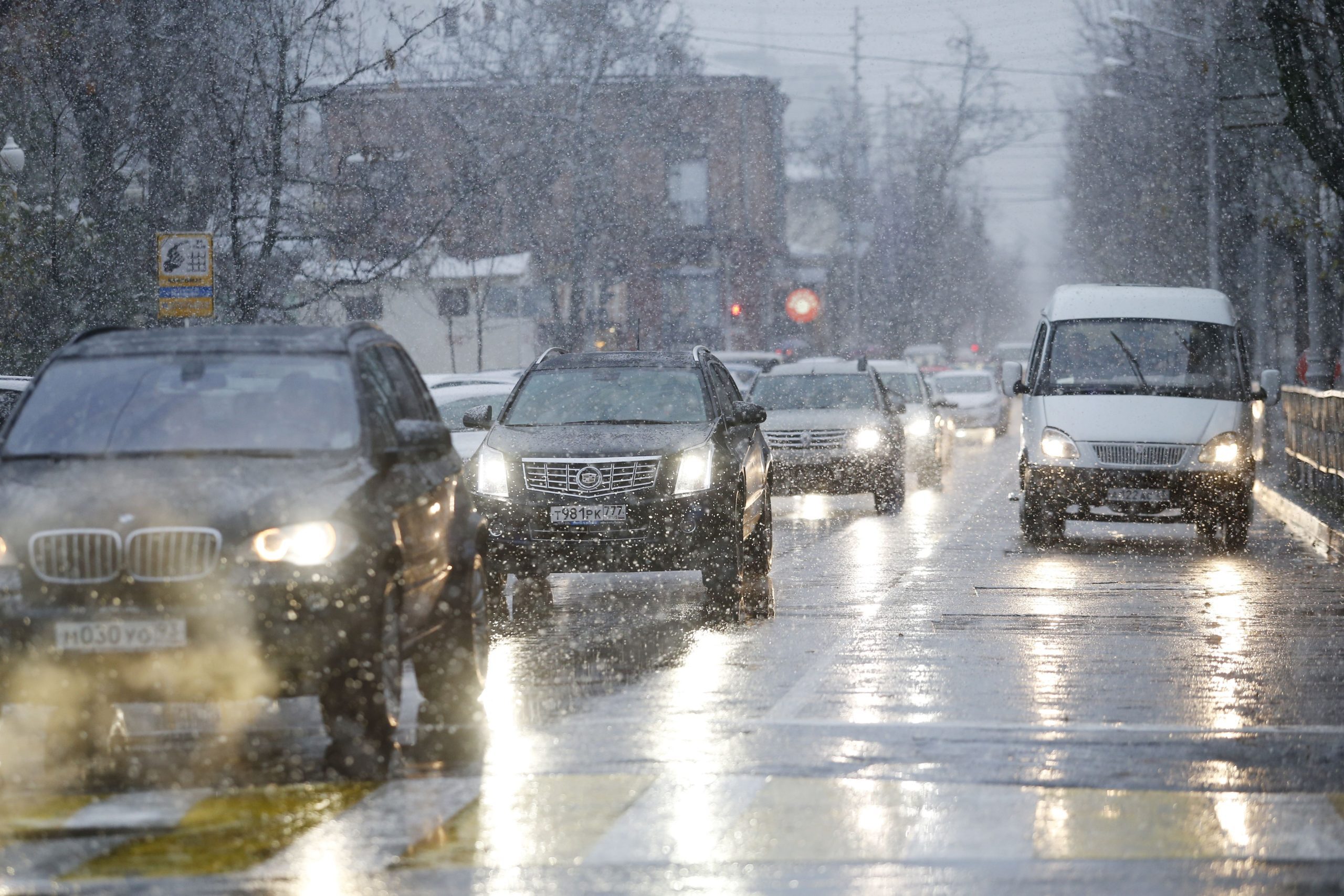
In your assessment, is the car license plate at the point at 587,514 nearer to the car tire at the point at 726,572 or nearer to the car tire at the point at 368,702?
the car tire at the point at 726,572

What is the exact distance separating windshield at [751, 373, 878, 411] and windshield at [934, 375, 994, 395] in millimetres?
25047

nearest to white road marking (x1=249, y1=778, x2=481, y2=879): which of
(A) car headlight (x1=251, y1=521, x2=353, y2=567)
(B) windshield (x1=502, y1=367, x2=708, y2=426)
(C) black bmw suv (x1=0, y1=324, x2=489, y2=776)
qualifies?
(C) black bmw suv (x1=0, y1=324, x2=489, y2=776)

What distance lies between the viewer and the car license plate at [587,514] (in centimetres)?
1347

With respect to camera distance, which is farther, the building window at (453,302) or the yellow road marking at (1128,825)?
the building window at (453,302)

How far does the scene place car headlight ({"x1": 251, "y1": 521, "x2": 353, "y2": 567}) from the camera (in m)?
7.80

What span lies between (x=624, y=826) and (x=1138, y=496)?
12986mm

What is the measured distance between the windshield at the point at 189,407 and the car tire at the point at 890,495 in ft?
51.1

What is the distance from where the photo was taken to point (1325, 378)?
3553 centimetres

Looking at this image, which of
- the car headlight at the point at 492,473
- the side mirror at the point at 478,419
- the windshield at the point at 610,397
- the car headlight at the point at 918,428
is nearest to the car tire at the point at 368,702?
the car headlight at the point at 492,473

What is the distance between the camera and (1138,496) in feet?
62.3

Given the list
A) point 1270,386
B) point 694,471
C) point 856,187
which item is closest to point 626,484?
point 694,471

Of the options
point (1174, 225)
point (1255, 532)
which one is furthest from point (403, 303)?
point (1255, 532)

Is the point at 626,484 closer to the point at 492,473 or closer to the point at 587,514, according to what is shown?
the point at 587,514

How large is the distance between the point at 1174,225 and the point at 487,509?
140ft
